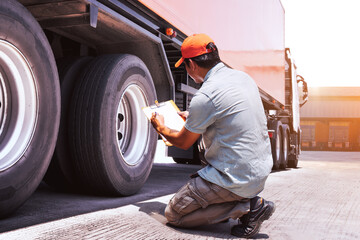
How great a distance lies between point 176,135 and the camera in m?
2.63

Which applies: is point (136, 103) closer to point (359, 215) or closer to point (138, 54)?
point (138, 54)

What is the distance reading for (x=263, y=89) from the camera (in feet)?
28.0

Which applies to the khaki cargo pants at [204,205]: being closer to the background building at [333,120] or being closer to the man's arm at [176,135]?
the man's arm at [176,135]

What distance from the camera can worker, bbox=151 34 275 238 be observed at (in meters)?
2.49

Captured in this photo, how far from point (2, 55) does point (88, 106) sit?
98 centimetres

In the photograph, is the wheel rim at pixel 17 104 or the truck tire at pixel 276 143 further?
the truck tire at pixel 276 143

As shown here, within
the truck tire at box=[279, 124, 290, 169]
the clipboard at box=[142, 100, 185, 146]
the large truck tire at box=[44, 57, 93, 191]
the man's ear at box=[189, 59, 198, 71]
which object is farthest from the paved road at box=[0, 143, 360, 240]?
the truck tire at box=[279, 124, 290, 169]


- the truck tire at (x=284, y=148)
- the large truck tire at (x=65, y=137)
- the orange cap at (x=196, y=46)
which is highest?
the orange cap at (x=196, y=46)

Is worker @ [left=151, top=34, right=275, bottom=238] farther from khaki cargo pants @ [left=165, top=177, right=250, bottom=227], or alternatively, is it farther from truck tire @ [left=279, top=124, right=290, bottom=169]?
truck tire @ [left=279, top=124, right=290, bottom=169]

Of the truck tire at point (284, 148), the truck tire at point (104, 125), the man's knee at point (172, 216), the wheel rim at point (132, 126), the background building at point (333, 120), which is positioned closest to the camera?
the man's knee at point (172, 216)

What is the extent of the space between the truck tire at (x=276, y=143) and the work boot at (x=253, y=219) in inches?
265

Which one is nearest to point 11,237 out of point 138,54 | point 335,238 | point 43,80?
point 43,80

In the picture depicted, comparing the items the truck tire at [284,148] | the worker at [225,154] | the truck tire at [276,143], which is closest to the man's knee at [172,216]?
the worker at [225,154]

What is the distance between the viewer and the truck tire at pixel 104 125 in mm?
3252
